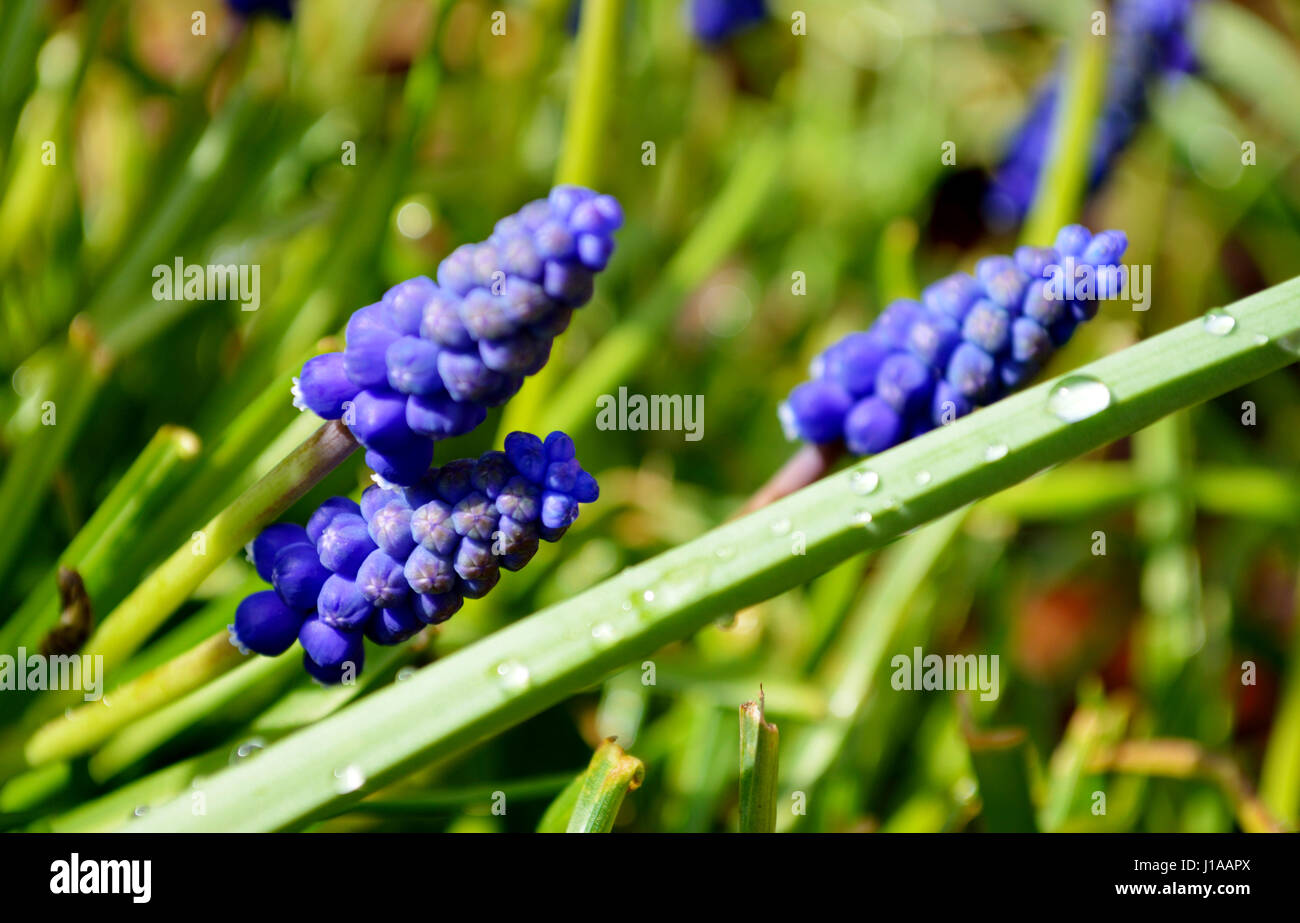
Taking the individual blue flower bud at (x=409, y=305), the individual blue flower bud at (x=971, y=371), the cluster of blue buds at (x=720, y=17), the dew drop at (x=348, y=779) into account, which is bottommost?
the dew drop at (x=348, y=779)

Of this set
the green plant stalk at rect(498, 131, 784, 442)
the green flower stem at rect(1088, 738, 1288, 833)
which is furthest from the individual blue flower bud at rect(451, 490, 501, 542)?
the green flower stem at rect(1088, 738, 1288, 833)

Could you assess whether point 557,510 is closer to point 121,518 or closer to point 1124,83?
point 121,518

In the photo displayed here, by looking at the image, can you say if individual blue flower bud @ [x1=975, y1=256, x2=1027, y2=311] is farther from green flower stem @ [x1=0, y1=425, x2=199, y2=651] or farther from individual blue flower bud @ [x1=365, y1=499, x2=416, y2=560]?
green flower stem @ [x1=0, y1=425, x2=199, y2=651]

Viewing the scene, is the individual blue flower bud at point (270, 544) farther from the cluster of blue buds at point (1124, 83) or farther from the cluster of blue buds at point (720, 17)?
the cluster of blue buds at point (720, 17)

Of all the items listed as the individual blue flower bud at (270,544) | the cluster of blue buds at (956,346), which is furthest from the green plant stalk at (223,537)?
the cluster of blue buds at (956,346)

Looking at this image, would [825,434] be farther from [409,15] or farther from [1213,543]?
[409,15]
